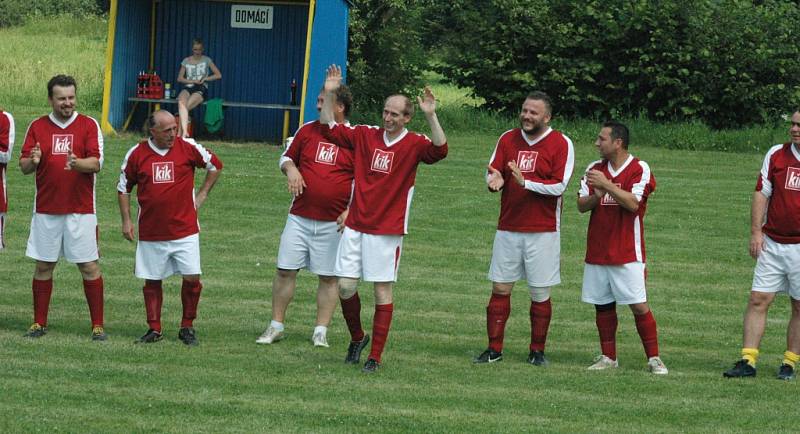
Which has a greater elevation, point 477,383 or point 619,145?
point 619,145

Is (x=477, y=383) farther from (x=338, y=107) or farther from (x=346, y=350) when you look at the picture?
(x=338, y=107)

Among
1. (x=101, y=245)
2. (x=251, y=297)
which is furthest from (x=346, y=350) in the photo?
(x=101, y=245)

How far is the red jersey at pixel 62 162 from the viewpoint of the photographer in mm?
9922

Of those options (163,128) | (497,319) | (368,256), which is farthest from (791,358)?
(163,128)

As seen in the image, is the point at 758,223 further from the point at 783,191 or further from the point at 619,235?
the point at 619,235

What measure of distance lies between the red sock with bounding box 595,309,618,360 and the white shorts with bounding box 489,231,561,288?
1.43 feet

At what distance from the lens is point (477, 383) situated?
8930 millimetres

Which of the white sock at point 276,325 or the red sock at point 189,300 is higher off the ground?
the red sock at point 189,300

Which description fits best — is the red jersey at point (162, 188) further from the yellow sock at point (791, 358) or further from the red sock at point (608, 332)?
the yellow sock at point (791, 358)

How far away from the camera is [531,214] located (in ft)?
31.6

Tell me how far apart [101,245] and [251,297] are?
3204mm

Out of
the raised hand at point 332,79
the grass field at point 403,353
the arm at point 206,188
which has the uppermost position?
the raised hand at point 332,79

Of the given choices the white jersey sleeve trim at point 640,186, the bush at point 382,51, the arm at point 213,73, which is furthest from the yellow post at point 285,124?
the white jersey sleeve trim at point 640,186

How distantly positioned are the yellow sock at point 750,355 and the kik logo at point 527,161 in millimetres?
2094
